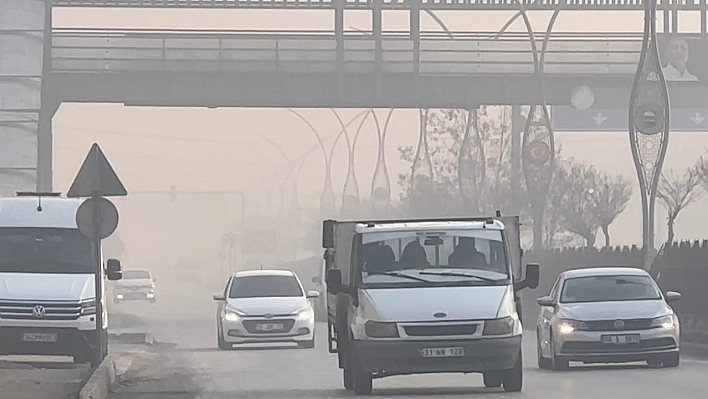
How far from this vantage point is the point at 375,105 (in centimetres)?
5491

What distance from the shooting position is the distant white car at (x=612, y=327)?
938 inches

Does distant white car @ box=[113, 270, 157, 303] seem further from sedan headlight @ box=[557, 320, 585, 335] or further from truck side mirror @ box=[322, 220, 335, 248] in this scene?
sedan headlight @ box=[557, 320, 585, 335]

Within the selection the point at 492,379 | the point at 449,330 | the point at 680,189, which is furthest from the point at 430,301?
the point at 680,189

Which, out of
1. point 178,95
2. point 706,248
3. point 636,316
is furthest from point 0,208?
point 178,95

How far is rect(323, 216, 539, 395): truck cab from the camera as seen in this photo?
1908cm

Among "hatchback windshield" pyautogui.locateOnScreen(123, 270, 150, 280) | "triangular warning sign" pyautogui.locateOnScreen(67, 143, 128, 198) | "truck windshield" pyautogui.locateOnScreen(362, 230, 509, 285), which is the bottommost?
"hatchback windshield" pyautogui.locateOnScreen(123, 270, 150, 280)

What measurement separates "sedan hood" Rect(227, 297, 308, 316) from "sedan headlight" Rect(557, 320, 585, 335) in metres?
10.3

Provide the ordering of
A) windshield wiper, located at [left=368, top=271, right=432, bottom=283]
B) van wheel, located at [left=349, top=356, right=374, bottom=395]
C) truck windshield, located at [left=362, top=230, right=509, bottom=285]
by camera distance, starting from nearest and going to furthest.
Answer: van wheel, located at [left=349, top=356, right=374, bottom=395] → windshield wiper, located at [left=368, top=271, right=432, bottom=283] → truck windshield, located at [left=362, top=230, right=509, bottom=285]

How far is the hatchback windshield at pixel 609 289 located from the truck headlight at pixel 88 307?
6.56 m

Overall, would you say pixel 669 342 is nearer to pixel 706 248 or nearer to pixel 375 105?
pixel 706 248

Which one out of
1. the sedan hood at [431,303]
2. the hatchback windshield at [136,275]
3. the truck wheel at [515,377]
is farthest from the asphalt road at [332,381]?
the hatchback windshield at [136,275]

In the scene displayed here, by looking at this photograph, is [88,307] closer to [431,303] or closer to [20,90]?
[431,303]

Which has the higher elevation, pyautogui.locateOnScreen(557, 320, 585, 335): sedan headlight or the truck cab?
the truck cab

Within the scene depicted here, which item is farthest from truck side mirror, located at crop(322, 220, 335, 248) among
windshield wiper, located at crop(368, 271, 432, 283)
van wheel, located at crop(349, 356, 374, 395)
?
van wheel, located at crop(349, 356, 374, 395)
